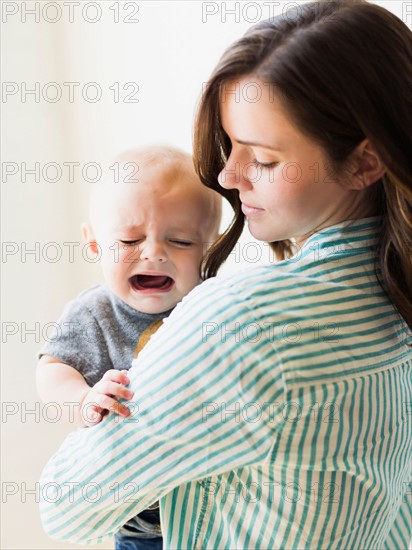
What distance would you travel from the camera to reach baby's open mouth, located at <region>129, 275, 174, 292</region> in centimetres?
133

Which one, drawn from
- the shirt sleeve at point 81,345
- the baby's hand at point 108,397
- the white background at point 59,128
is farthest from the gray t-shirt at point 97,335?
the white background at point 59,128

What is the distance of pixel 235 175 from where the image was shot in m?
1.07

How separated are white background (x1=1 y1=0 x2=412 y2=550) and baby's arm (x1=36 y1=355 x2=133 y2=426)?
27.5 inches

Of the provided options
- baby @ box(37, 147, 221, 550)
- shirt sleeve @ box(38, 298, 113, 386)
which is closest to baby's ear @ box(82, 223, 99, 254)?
baby @ box(37, 147, 221, 550)

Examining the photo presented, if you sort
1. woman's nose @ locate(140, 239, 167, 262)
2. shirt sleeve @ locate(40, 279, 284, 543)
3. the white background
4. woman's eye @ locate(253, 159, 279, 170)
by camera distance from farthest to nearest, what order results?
1. the white background
2. woman's nose @ locate(140, 239, 167, 262)
3. woman's eye @ locate(253, 159, 279, 170)
4. shirt sleeve @ locate(40, 279, 284, 543)

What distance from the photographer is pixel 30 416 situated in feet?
6.81

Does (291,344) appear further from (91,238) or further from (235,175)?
(91,238)

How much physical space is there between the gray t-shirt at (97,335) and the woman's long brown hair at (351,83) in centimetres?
47

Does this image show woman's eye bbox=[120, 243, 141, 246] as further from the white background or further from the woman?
the white background

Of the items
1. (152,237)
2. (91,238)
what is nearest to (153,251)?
(152,237)

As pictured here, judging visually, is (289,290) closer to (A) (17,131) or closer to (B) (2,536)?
(A) (17,131)

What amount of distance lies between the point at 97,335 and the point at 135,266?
0.47 feet

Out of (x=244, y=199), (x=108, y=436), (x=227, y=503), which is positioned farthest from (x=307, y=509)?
(x=244, y=199)

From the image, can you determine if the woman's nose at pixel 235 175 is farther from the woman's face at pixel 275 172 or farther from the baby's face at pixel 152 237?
the baby's face at pixel 152 237
